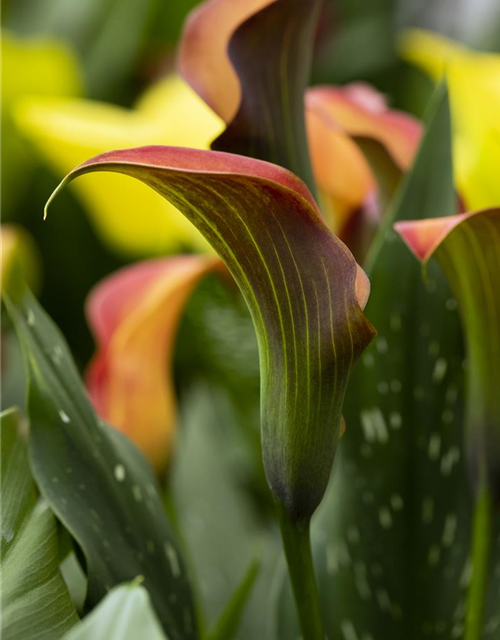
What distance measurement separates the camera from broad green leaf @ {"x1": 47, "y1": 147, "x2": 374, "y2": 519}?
14cm

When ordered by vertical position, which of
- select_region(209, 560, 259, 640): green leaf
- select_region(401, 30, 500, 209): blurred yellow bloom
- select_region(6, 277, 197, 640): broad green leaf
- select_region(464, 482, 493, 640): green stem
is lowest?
select_region(209, 560, 259, 640): green leaf

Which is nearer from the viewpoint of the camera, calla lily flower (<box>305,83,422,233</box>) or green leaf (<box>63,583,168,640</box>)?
green leaf (<box>63,583,168,640</box>)

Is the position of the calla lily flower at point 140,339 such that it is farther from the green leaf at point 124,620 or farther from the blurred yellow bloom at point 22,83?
the blurred yellow bloom at point 22,83

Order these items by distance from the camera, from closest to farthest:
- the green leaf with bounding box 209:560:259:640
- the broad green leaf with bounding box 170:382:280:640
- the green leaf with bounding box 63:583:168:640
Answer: the green leaf with bounding box 63:583:168:640 < the green leaf with bounding box 209:560:259:640 < the broad green leaf with bounding box 170:382:280:640

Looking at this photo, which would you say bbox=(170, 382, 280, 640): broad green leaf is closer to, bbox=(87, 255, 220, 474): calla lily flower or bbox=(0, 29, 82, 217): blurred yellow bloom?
bbox=(87, 255, 220, 474): calla lily flower

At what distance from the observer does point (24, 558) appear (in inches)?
Result: 6.8

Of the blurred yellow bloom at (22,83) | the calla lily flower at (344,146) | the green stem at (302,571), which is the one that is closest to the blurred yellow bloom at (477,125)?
the calla lily flower at (344,146)

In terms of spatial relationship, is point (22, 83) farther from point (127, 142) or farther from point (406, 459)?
point (406, 459)

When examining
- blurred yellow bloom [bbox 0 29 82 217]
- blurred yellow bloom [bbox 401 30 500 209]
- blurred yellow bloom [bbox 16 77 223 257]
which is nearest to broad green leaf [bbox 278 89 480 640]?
blurred yellow bloom [bbox 401 30 500 209]

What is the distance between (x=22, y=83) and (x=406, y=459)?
0.43m

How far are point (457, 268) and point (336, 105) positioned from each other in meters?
0.10

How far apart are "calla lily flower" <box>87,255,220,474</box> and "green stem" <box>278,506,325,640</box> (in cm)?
10

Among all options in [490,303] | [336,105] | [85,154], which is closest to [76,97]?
[85,154]

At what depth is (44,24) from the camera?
70cm
